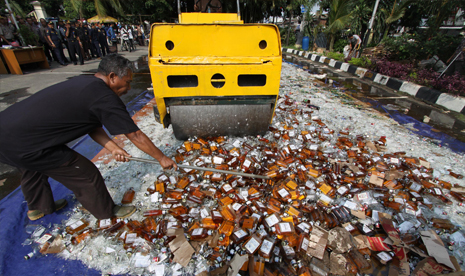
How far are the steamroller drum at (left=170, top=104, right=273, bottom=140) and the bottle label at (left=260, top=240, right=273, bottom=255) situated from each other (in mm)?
1520

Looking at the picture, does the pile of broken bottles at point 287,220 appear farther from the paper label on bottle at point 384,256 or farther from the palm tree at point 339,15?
the palm tree at point 339,15

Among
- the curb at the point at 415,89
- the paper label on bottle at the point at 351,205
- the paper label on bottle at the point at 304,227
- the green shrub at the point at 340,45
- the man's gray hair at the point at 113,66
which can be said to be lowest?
the paper label on bottle at the point at 351,205

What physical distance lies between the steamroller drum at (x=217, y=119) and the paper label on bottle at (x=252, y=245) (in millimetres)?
1495

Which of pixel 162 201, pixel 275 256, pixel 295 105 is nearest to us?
pixel 275 256

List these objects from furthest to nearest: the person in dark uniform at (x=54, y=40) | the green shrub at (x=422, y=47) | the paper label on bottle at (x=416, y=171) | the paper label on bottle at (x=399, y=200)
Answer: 1. the person in dark uniform at (x=54, y=40)
2. the green shrub at (x=422, y=47)
3. the paper label on bottle at (x=416, y=171)
4. the paper label on bottle at (x=399, y=200)

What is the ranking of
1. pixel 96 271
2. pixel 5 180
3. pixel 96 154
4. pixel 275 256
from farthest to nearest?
pixel 96 154
pixel 5 180
pixel 275 256
pixel 96 271

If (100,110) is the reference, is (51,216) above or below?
below

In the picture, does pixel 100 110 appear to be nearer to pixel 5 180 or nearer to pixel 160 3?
pixel 5 180

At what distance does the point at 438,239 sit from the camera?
1.74m

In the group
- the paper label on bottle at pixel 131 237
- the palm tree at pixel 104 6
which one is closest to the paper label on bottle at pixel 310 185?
the paper label on bottle at pixel 131 237

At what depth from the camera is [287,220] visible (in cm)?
193

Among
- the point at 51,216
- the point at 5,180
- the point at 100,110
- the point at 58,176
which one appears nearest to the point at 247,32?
the point at 100,110

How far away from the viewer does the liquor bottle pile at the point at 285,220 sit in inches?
63.2

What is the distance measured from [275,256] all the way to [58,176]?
1818mm
